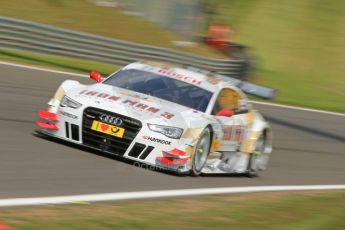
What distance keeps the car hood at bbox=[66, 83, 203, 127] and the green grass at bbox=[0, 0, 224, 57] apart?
38.2 feet

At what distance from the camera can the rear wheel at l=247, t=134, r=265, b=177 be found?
11.7 m

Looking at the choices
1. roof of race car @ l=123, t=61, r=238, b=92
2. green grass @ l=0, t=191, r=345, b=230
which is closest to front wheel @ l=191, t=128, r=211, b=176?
green grass @ l=0, t=191, r=345, b=230

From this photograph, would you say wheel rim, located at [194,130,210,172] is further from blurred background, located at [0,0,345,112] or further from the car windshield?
blurred background, located at [0,0,345,112]

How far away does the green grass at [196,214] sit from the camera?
260 inches

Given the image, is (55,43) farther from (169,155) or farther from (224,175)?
(169,155)

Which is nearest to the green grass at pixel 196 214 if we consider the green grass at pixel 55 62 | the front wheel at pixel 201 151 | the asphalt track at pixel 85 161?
the asphalt track at pixel 85 161

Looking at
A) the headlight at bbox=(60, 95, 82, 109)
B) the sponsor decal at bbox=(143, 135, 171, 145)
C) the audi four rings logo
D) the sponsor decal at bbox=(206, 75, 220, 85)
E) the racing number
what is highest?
the sponsor decal at bbox=(206, 75, 220, 85)

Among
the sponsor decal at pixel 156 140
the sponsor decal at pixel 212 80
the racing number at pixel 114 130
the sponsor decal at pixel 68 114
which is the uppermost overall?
the sponsor decal at pixel 212 80

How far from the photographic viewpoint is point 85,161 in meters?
9.44

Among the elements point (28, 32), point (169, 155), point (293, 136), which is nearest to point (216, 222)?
point (169, 155)

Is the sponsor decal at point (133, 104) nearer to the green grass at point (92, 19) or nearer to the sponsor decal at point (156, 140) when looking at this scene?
the sponsor decal at point (156, 140)

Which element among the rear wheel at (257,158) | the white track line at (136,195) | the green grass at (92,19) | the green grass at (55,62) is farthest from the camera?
the green grass at (92,19)

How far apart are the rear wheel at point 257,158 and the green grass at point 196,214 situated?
4.94ft

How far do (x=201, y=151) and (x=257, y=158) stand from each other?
6.80 feet
